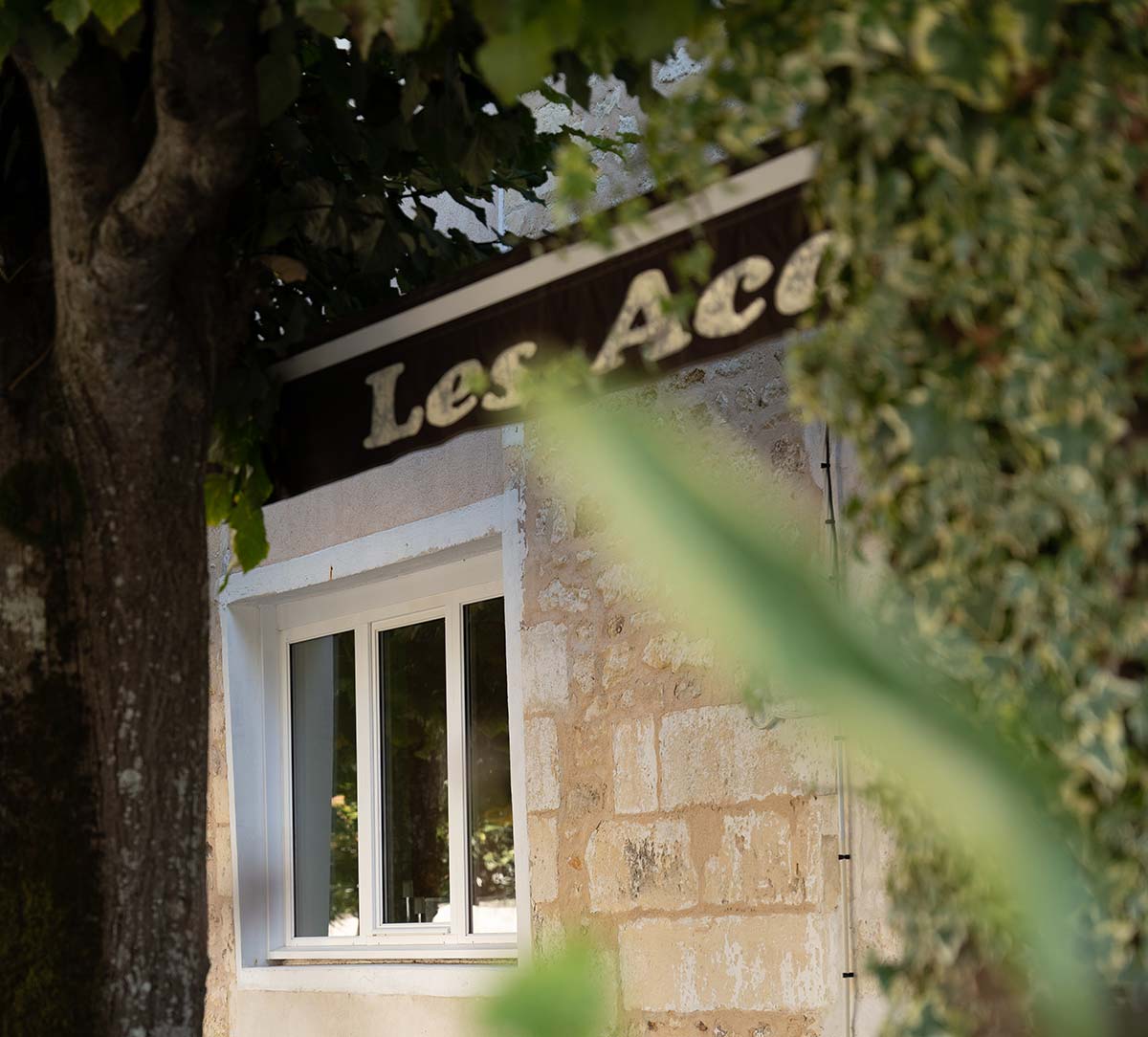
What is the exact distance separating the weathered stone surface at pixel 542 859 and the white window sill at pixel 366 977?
243mm

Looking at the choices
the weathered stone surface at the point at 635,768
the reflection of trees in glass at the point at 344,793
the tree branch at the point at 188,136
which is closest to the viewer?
the tree branch at the point at 188,136

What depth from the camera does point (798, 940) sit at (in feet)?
11.9

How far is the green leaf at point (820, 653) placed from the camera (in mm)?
344

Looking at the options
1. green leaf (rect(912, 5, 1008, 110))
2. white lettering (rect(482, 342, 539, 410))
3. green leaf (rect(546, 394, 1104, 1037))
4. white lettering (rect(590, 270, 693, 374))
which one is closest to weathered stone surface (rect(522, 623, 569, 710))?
white lettering (rect(482, 342, 539, 410))

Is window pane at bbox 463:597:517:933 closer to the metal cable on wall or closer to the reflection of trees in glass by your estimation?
the reflection of trees in glass

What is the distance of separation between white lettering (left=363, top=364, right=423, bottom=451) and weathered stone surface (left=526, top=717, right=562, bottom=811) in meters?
1.56

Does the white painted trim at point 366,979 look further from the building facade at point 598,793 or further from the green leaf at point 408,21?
the green leaf at point 408,21

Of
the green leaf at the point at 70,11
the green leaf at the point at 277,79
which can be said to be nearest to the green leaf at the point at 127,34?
the green leaf at the point at 277,79

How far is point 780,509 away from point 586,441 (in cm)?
8

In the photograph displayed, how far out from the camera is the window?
Result: 4.84 m

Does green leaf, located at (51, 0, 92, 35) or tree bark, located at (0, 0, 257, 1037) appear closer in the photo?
green leaf, located at (51, 0, 92, 35)

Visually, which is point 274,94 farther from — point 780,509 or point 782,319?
point 780,509

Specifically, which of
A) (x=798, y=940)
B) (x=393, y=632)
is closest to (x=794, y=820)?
(x=798, y=940)

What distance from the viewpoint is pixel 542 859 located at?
4309mm
